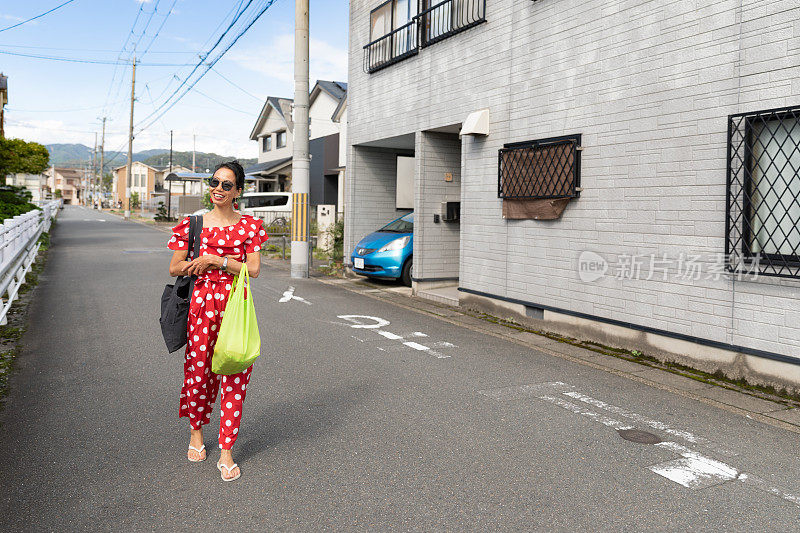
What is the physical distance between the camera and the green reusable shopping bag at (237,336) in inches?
132

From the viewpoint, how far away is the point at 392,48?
1208cm

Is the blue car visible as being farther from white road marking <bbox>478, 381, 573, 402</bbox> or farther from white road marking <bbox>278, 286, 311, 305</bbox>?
white road marking <bbox>478, 381, 573, 402</bbox>

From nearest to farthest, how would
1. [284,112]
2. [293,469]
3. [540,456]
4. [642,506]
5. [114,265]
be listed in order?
1. [642,506]
2. [293,469]
3. [540,456]
4. [114,265]
5. [284,112]

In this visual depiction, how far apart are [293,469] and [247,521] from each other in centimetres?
64

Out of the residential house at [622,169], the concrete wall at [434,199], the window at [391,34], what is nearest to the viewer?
the residential house at [622,169]

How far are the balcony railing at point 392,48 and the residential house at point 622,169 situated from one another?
0.17 metres

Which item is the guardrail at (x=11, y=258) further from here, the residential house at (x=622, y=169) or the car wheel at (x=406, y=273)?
the car wheel at (x=406, y=273)

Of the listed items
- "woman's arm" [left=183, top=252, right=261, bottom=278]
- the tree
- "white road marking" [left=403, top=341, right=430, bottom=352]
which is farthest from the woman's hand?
the tree

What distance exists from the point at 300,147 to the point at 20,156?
47.1ft

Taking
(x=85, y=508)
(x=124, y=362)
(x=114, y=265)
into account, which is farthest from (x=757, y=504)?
(x=114, y=265)

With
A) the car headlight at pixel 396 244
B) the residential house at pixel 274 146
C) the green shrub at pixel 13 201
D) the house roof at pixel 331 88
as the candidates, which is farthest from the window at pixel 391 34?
the residential house at pixel 274 146

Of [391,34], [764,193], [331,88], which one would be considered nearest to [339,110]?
[331,88]

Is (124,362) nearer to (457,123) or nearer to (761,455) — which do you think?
(761,455)

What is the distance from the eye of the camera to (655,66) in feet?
21.1
